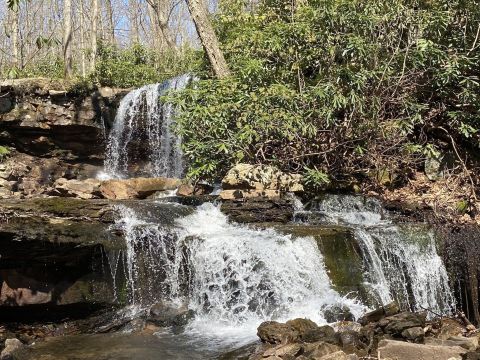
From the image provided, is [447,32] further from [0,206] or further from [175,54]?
[175,54]

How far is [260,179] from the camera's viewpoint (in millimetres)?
9922

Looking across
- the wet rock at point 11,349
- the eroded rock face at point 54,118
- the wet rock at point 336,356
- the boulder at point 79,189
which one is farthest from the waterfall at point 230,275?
the eroded rock face at point 54,118

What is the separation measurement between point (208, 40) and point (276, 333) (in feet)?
27.8

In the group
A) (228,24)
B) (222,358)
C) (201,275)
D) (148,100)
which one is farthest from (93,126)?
(222,358)

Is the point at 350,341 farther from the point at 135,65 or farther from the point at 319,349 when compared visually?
the point at 135,65

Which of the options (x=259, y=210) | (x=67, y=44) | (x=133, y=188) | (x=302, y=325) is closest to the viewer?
(x=302, y=325)

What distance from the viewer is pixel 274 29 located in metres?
10.6

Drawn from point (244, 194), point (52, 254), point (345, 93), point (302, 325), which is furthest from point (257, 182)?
point (302, 325)

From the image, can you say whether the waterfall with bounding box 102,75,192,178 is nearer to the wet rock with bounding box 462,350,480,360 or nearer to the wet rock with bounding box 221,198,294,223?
the wet rock with bounding box 221,198,294,223

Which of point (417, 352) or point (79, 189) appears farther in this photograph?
point (79, 189)

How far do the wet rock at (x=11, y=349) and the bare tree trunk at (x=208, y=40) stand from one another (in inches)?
307

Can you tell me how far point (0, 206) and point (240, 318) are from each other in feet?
12.1

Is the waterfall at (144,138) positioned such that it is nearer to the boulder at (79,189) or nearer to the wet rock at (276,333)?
the boulder at (79,189)

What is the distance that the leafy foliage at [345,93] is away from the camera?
977 centimetres
